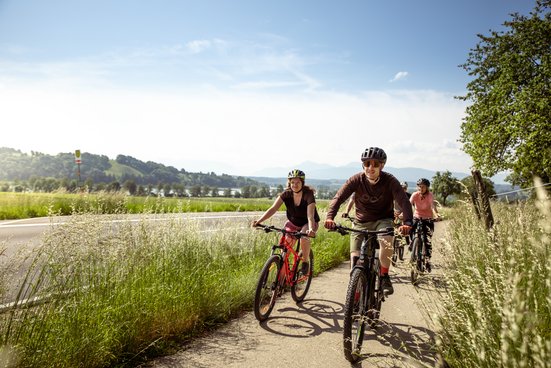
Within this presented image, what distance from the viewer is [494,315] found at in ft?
10.9

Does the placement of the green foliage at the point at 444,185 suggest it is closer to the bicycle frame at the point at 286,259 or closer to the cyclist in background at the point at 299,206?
the cyclist in background at the point at 299,206

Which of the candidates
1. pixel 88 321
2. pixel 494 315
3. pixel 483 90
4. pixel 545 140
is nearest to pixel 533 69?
Answer: pixel 483 90

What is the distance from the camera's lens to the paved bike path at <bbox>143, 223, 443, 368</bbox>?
413cm

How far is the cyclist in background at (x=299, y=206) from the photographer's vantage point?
631 cm

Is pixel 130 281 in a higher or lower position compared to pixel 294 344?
higher

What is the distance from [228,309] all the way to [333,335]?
59.6 inches

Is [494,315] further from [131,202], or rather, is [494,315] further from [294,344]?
[131,202]

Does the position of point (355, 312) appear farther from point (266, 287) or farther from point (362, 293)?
point (266, 287)

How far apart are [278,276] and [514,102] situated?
21.6m

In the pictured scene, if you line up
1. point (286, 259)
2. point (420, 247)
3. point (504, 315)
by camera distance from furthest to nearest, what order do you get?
point (420, 247)
point (286, 259)
point (504, 315)

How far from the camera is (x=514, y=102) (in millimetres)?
21844

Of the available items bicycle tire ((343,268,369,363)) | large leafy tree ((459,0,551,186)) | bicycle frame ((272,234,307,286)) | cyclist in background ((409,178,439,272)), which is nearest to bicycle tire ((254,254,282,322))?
bicycle frame ((272,234,307,286))

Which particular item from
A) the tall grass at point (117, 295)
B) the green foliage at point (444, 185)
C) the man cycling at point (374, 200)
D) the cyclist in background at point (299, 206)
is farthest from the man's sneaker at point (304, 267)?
the green foliage at point (444, 185)

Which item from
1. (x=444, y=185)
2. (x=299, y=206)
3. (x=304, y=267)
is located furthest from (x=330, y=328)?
(x=444, y=185)
